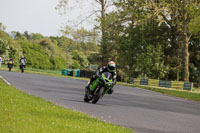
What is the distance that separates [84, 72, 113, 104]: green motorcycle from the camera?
1513 cm

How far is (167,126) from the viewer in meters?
10.7

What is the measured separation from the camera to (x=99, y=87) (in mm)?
15570

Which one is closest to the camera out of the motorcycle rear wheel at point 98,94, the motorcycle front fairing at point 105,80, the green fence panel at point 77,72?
the motorcycle front fairing at point 105,80

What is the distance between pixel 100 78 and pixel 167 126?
491cm

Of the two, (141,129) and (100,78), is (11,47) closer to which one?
(100,78)

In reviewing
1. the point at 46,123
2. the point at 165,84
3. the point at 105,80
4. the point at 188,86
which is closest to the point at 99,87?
the point at 105,80

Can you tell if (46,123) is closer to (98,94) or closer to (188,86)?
(98,94)

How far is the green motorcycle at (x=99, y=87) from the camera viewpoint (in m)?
15.1

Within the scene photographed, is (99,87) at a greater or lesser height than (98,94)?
greater

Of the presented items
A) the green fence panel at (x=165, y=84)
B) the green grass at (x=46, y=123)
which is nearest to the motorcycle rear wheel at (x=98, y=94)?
the green grass at (x=46, y=123)

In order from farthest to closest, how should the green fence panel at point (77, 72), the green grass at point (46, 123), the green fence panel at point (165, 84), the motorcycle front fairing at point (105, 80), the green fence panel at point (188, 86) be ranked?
the green fence panel at point (77, 72) < the green fence panel at point (165, 84) < the green fence panel at point (188, 86) < the motorcycle front fairing at point (105, 80) < the green grass at point (46, 123)

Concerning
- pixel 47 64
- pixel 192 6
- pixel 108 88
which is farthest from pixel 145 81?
pixel 47 64

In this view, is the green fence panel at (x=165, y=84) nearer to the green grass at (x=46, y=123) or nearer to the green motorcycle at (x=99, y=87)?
the green motorcycle at (x=99, y=87)

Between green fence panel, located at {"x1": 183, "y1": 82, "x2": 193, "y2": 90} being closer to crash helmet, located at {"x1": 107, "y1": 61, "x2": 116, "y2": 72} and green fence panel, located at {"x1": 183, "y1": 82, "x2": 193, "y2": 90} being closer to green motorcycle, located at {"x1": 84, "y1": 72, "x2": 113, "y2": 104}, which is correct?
green motorcycle, located at {"x1": 84, "y1": 72, "x2": 113, "y2": 104}
